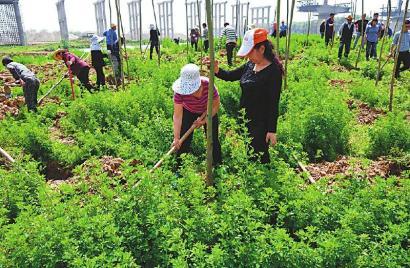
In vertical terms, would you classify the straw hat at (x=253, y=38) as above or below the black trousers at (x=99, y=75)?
above

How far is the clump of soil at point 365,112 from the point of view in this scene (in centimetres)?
649

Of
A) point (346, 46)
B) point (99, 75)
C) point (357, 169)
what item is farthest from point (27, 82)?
point (346, 46)

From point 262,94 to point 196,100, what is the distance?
75 cm

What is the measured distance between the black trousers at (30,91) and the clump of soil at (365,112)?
610 cm

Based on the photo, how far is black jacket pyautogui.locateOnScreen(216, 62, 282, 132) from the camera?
338 centimetres

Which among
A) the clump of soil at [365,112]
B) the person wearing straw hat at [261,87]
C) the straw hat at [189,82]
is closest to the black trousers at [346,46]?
the clump of soil at [365,112]

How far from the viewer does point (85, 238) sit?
2.62 m

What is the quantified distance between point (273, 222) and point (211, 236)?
0.91 meters

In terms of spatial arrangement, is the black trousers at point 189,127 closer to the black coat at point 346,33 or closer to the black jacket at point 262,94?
the black jacket at point 262,94

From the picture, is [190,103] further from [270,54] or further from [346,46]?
[346,46]

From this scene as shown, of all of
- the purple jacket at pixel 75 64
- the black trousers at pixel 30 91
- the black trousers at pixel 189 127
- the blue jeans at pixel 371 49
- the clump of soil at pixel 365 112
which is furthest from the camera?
the blue jeans at pixel 371 49

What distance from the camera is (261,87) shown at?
3441mm

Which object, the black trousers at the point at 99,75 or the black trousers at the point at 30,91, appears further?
the black trousers at the point at 99,75

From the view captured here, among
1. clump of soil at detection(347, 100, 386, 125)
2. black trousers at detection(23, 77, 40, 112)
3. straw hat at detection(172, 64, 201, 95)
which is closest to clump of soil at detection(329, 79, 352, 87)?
clump of soil at detection(347, 100, 386, 125)
